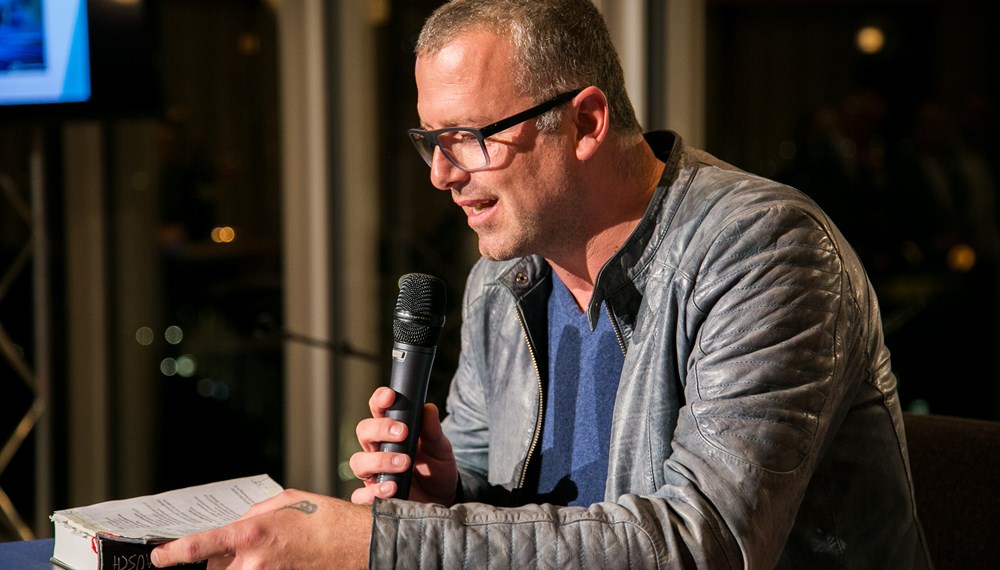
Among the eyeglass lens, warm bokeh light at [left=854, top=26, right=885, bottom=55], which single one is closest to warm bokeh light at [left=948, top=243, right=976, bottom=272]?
warm bokeh light at [left=854, top=26, right=885, bottom=55]

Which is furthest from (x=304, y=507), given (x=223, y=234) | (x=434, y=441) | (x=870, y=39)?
(x=223, y=234)

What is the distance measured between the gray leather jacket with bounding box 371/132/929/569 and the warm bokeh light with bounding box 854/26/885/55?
61.1 inches

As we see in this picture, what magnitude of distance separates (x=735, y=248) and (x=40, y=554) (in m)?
1.01

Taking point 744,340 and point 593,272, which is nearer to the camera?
point 744,340

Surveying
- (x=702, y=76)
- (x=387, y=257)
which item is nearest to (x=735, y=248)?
(x=702, y=76)

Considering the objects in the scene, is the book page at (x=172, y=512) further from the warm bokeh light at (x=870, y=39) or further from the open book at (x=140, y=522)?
the warm bokeh light at (x=870, y=39)

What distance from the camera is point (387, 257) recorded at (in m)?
4.38

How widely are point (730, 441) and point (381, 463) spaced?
0.43 metres

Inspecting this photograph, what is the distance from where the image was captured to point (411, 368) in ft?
4.26

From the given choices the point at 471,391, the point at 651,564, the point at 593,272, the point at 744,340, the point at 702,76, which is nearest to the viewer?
the point at 651,564

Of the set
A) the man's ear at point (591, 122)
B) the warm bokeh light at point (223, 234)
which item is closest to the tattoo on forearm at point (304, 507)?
the man's ear at point (591, 122)

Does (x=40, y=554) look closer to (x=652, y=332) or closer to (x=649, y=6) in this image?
(x=652, y=332)

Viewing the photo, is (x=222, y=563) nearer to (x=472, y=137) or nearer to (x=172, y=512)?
(x=172, y=512)

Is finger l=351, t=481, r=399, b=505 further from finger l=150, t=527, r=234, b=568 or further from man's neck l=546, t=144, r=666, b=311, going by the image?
man's neck l=546, t=144, r=666, b=311
